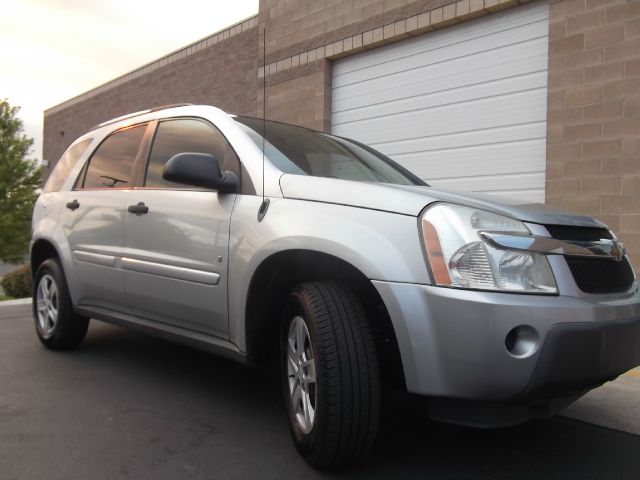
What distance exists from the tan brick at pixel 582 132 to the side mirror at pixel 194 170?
5060 millimetres

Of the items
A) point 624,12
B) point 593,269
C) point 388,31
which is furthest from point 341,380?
point 388,31

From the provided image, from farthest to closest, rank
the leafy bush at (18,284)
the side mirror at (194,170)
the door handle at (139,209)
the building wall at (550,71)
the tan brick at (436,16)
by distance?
the leafy bush at (18,284) < the tan brick at (436,16) < the building wall at (550,71) < the door handle at (139,209) < the side mirror at (194,170)

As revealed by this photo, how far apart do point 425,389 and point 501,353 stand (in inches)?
13.1

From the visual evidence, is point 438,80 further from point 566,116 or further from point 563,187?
point 563,187

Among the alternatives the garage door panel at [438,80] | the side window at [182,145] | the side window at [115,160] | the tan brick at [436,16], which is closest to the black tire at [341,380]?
the side window at [182,145]

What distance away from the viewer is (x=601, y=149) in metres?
6.54

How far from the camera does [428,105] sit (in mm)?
8383

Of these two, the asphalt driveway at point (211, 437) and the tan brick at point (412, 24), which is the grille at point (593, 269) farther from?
the tan brick at point (412, 24)

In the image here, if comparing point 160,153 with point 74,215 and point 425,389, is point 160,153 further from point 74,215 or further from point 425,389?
point 425,389

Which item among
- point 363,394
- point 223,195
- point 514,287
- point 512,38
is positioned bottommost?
point 363,394

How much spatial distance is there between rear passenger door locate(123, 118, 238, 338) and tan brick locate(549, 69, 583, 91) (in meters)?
4.90

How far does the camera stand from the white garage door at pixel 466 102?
23.7 feet

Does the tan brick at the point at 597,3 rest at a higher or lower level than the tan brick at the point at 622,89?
higher

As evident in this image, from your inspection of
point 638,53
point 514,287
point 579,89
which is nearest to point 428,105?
point 579,89
